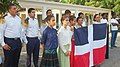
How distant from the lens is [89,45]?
329 inches

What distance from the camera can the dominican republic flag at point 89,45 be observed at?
7519 millimetres

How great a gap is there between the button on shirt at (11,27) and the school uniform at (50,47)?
62cm

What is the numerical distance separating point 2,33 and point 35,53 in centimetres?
190

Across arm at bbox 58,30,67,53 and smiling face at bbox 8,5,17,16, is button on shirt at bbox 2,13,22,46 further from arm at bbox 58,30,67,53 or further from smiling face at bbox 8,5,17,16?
arm at bbox 58,30,67,53

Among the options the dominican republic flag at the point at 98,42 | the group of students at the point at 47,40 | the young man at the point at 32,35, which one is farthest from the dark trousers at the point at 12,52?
the dominican republic flag at the point at 98,42

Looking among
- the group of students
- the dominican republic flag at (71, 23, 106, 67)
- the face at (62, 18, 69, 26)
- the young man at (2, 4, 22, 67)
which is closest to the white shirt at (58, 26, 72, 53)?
the group of students

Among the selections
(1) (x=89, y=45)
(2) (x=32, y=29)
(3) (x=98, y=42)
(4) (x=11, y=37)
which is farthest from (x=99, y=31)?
(4) (x=11, y=37)

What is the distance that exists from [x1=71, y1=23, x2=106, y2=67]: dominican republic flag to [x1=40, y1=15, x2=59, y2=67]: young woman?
48cm

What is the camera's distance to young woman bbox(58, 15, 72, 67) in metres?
7.26

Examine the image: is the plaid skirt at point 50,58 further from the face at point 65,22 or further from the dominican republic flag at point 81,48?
the face at point 65,22

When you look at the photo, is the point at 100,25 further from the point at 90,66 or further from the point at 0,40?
the point at 0,40

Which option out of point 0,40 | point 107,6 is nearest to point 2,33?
point 0,40

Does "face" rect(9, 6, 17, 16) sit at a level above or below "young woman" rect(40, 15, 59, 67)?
above

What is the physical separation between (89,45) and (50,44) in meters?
1.50
